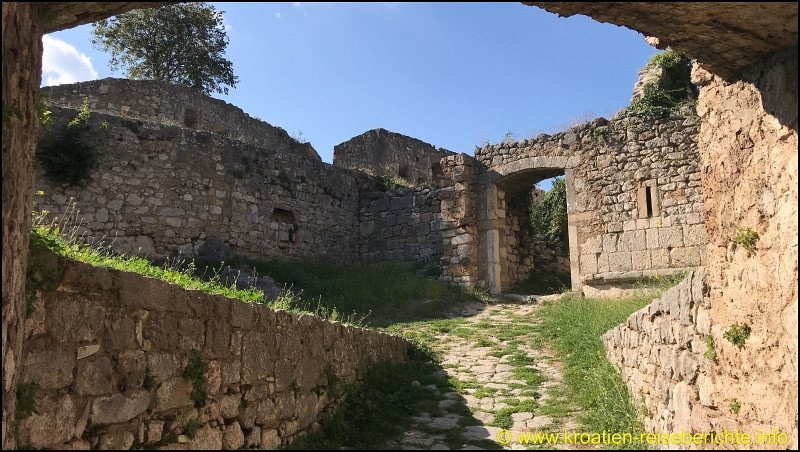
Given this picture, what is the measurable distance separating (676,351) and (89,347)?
155 inches

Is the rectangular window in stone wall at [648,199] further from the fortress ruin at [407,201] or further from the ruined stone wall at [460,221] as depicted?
the ruined stone wall at [460,221]

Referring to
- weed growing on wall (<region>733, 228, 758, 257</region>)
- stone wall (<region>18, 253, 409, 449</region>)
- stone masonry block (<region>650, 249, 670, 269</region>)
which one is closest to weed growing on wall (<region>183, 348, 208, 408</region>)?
stone wall (<region>18, 253, 409, 449</region>)

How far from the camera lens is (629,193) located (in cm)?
1314

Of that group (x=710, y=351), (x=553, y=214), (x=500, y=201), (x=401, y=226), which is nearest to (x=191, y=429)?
(x=710, y=351)

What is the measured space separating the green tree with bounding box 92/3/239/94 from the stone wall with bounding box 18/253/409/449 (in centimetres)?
2025

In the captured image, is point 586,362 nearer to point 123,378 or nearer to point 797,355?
point 797,355

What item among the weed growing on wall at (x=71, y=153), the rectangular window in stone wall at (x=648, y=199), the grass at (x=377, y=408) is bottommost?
the grass at (x=377, y=408)

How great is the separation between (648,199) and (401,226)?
5769mm

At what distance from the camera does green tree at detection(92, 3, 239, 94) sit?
23.9 m

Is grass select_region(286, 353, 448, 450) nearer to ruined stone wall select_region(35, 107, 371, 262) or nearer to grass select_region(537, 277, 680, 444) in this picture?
→ grass select_region(537, 277, 680, 444)

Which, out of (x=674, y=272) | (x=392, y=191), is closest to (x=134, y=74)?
(x=392, y=191)

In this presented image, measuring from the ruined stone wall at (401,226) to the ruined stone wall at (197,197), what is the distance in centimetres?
75

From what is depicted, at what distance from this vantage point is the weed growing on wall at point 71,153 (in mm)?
11375

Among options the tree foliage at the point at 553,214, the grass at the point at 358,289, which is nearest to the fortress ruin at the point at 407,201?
the grass at the point at 358,289
